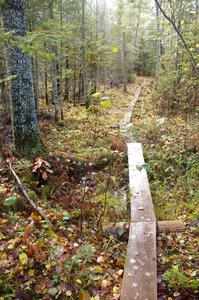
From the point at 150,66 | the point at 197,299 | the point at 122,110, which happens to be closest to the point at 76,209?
the point at 197,299

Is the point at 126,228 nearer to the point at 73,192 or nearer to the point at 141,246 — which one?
the point at 141,246

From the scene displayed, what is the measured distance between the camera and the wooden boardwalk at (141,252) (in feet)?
9.73

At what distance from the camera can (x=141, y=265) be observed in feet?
11.0

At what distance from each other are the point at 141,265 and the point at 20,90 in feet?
14.8

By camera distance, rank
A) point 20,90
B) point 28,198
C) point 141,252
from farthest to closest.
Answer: point 20,90 < point 28,198 < point 141,252

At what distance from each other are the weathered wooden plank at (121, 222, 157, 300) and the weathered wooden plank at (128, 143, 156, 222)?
24 cm

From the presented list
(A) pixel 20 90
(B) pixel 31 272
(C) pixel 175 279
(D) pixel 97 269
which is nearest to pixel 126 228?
(D) pixel 97 269

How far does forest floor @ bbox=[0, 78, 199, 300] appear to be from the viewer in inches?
122

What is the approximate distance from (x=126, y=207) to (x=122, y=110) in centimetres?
1055

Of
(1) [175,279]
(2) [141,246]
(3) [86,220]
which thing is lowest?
(3) [86,220]

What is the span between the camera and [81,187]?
601cm

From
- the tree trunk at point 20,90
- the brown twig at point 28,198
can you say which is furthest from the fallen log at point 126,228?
the tree trunk at point 20,90

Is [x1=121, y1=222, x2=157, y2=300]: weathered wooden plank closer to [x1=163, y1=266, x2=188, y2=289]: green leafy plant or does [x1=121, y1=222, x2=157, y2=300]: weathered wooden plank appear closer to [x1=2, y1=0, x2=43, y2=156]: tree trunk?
[x1=163, y1=266, x2=188, y2=289]: green leafy plant

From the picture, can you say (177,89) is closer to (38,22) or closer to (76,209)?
(38,22)
